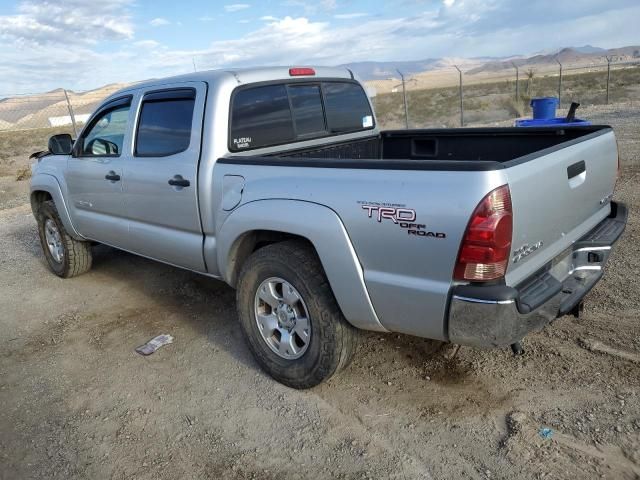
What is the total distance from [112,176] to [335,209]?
257 centimetres

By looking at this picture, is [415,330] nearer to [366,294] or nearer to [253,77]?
[366,294]

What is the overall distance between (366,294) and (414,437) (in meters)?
0.81

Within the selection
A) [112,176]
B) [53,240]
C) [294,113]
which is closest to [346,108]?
[294,113]

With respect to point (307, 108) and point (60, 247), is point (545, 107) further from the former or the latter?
point (60, 247)

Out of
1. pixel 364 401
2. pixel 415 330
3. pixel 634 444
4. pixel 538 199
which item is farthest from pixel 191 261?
pixel 634 444

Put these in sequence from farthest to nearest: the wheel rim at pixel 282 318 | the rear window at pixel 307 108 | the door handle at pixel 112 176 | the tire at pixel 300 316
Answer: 1. the door handle at pixel 112 176
2. the rear window at pixel 307 108
3. the wheel rim at pixel 282 318
4. the tire at pixel 300 316

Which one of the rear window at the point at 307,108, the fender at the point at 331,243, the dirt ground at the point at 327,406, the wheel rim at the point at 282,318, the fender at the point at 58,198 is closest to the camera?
the dirt ground at the point at 327,406

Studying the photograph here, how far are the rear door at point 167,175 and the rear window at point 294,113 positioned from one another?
31 centimetres

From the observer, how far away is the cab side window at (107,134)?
4590 mm

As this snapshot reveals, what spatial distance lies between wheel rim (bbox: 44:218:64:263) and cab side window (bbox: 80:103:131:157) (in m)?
1.26

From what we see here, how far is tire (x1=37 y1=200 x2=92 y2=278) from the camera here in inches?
227

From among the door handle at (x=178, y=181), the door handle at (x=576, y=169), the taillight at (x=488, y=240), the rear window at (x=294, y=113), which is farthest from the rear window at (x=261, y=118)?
the door handle at (x=576, y=169)

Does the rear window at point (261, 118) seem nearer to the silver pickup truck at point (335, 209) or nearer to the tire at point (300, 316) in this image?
the silver pickup truck at point (335, 209)

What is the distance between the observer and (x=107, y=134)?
4.84 metres
